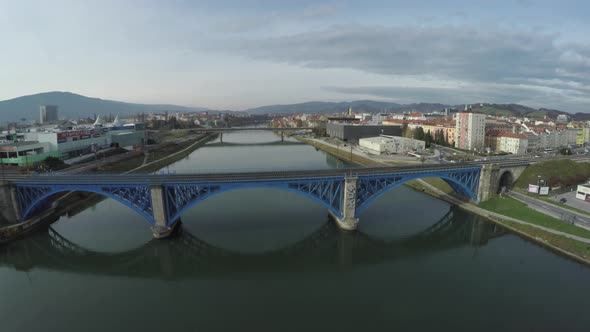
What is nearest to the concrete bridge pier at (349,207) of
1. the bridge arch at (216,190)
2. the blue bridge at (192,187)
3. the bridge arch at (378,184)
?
the blue bridge at (192,187)

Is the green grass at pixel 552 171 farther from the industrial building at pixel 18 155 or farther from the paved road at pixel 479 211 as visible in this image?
the industrial building at pixel 18 155

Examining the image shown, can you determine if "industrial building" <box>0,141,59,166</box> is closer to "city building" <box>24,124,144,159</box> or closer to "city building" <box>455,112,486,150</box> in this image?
"city building" <box>24,124,144,159</box>

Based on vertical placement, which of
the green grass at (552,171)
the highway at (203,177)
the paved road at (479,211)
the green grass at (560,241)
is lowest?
the green grass at (560,241)

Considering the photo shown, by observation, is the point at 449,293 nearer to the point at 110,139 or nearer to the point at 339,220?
the point at 339,220

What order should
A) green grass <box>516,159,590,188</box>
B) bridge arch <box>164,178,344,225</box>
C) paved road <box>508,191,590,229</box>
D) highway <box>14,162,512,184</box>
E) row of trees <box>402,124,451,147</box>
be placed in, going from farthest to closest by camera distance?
row of trees <box>402,124,451,147</box>, green grass <box>516,159,590,188</box>, paved road <box>508,191,590,229</box>, highway <box>14,162,512,184</box>, bridge arch <box>164,178,344,225</box>

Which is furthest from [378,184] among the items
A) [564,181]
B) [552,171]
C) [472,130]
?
[472,130]

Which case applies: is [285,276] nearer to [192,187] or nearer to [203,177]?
[192,187]

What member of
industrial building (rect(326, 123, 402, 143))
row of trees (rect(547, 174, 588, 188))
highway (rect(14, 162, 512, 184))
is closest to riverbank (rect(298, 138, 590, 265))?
highway (rect(14, 162, 512, 184))

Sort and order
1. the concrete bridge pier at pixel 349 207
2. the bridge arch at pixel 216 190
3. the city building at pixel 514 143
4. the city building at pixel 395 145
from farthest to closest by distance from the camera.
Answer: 1. the city building at pixel 395 145
2. the city building at pixel 514 143
3. the concrete bridge pier at pixel 349 207
4. the bridge arch at pixel 216 190
